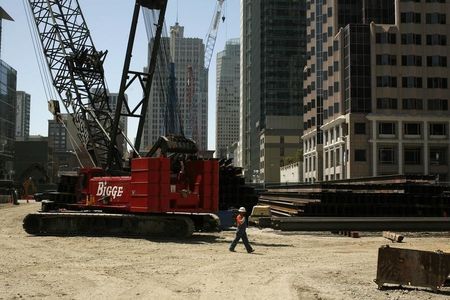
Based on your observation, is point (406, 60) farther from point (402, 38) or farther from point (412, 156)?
point (412, 156)

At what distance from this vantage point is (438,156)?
87.2m

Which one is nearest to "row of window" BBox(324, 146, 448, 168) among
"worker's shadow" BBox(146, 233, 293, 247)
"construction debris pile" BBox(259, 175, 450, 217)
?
"construction debris pile" BBox(259, 175, 450, 217)

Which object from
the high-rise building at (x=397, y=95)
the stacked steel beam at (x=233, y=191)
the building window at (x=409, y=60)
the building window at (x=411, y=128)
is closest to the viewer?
the stacked steel beam at (x=233, y=191)

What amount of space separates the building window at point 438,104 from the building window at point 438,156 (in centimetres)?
680

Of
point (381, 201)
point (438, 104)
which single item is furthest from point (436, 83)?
point (381, 201)

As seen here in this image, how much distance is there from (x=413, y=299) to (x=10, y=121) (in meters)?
135

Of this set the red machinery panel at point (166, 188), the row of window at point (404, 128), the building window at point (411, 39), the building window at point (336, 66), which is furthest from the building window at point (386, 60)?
the red machinery panel at point (166, 188)

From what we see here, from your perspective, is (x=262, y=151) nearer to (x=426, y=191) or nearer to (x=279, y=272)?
(x=426, y=191)

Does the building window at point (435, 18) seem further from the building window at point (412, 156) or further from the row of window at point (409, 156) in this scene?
the building window at point (412, 156)

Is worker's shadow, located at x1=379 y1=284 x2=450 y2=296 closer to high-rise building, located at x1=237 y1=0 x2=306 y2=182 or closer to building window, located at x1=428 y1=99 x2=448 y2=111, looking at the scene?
building window, located at x1=428 y1=99 x2=448 y2=111

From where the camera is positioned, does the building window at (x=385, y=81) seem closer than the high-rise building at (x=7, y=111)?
Yes

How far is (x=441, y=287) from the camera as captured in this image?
1181 cm

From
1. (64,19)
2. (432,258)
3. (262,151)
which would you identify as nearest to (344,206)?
(432,258)

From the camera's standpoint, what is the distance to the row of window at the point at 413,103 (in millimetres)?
85562
